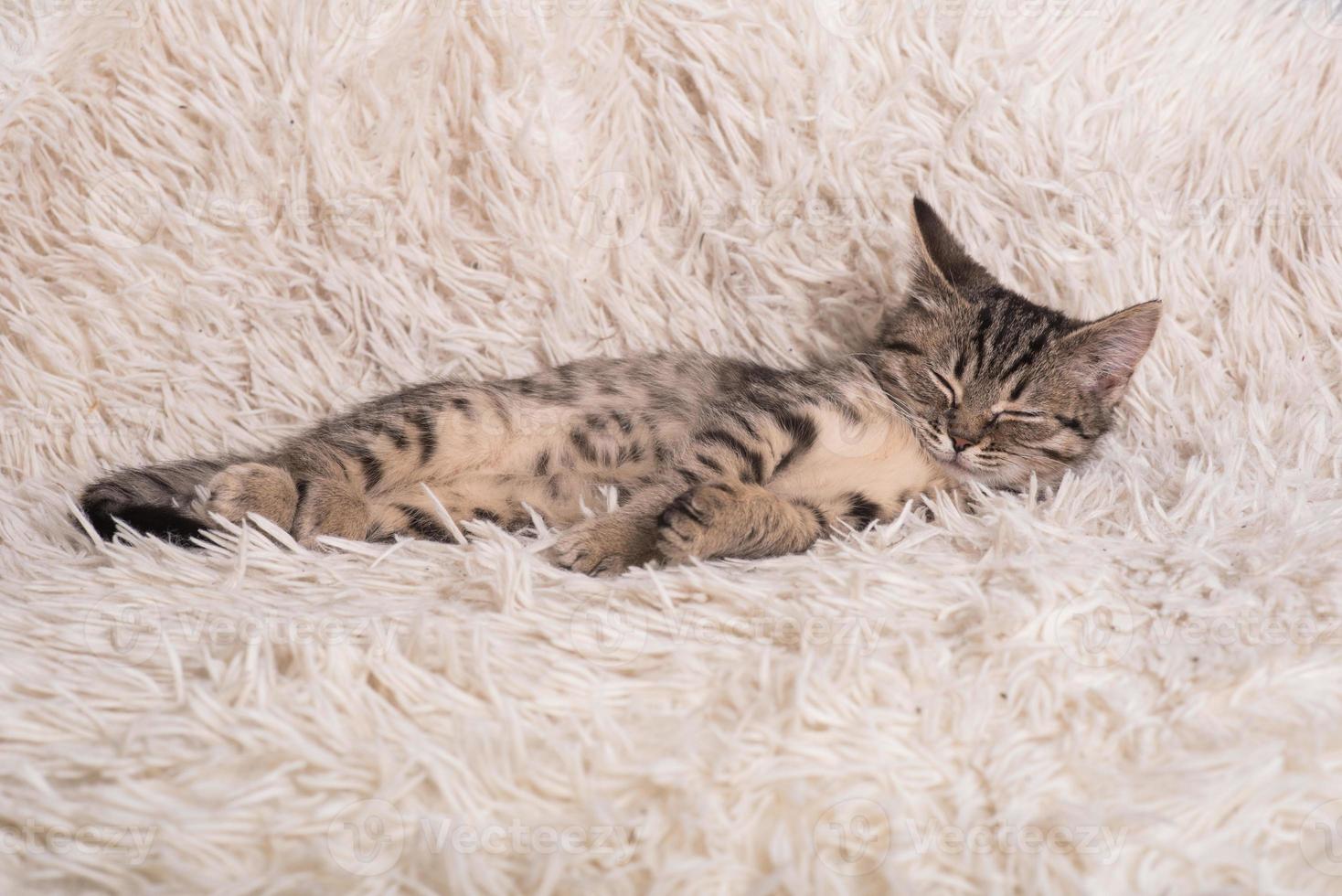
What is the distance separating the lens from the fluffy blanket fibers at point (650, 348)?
2.55ft

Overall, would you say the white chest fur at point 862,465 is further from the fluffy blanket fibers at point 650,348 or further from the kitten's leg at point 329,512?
the kitten's leg at point 329,512

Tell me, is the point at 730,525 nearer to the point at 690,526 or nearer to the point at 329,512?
the point at 690,526

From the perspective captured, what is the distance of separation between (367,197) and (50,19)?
531mm

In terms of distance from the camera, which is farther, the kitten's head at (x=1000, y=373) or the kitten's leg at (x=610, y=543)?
the kitten's head at (x=1000, y=373)

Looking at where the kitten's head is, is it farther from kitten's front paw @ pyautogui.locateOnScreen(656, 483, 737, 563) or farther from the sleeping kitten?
kitten's front paw @ pyautogui.locateOnScreen(656, 483, 737, 563)

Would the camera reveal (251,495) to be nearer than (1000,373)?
Yes

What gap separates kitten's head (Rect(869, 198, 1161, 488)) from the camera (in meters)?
1.33

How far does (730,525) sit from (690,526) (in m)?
0.05

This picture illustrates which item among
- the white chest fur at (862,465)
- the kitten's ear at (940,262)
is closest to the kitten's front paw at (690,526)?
the white chest fur at (862,465)

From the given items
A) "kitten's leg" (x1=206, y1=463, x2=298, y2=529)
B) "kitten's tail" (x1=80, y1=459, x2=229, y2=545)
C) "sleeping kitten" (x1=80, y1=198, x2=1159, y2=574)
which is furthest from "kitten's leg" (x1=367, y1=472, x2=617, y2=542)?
"kitten's tail" (x1=80, y1=459, x2=229, y2=545)

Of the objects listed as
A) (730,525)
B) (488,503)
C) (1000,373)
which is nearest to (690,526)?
(730,525)

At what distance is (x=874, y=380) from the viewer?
1427 mm

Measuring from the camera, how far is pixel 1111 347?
52.7 inches

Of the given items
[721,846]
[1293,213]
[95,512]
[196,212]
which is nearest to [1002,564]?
[721,846]
